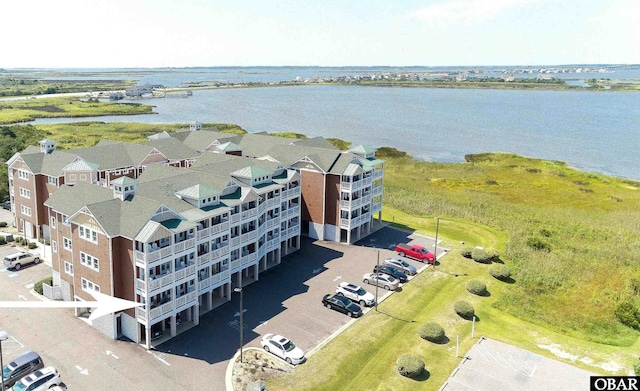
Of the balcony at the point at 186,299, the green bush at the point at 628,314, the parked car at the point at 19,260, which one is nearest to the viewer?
the balcony at the point at 186,299

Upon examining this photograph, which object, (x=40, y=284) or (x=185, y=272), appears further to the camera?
(x=40, y=284)

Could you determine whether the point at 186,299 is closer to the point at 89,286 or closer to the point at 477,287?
the point at 89,286

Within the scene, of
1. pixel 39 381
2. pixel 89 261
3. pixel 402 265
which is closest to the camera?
pixel 39 381

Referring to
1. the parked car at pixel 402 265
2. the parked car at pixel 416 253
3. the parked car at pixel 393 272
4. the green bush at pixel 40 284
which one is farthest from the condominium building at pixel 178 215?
the parked car at pixel 393 272

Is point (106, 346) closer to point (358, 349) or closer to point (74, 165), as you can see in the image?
point (358, 349)

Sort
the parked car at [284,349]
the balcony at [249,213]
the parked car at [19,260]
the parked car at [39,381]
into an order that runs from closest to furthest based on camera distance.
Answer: the parked car at [39,381] → the parked car at [284,349] → the balcony at [249,213] → the parked car at [19,260]

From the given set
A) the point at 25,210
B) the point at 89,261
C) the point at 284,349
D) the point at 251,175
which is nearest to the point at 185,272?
the point at 89,261

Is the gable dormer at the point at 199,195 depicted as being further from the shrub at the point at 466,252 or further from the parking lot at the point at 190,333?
the shrub at the point at 466,252
